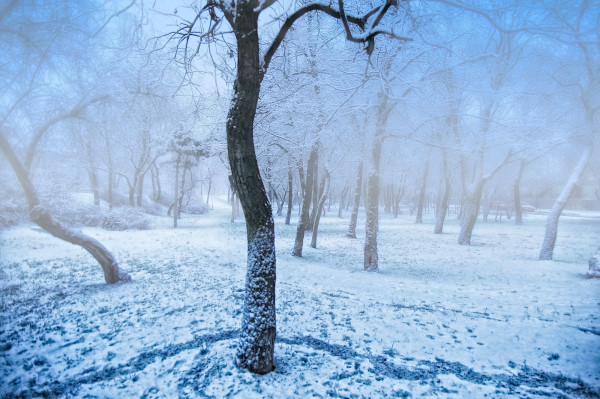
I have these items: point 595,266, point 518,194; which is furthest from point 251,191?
point 518,194

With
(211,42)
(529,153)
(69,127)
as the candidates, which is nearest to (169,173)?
(69,127)

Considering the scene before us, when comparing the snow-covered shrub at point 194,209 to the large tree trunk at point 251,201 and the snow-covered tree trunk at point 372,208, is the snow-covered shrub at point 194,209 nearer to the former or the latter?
the snow-covered tree trunk at point 372,208

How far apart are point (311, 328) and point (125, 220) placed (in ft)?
38.3

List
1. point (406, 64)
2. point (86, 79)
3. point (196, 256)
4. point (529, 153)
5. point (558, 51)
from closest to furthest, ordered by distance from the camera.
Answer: point (558, 51), point (86, 79), point (529, 153), point (406, 64), point (196, 256)

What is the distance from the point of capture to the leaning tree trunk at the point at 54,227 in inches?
150

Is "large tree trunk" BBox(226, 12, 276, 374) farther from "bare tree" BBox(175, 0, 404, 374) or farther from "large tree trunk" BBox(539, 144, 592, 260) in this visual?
"large tree trunk" BBox(539, 144, 592, 260)

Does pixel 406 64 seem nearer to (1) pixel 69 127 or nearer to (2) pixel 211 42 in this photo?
(2) pixel 211 42

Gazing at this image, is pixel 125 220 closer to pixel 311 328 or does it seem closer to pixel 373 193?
pixel 373 193

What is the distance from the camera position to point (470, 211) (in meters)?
13.4

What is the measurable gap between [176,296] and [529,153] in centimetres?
899

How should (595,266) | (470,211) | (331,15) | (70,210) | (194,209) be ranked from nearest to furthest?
1. (331,15)
2. (595,266)
3. (70,210)
4. (470,211)
5. (194,209)

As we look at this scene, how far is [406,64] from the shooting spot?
689 cm

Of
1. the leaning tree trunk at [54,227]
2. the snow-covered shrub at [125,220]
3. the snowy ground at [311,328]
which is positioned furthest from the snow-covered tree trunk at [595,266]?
the snow-covered shrub at [125,220]

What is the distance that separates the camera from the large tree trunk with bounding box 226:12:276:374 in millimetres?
3045
